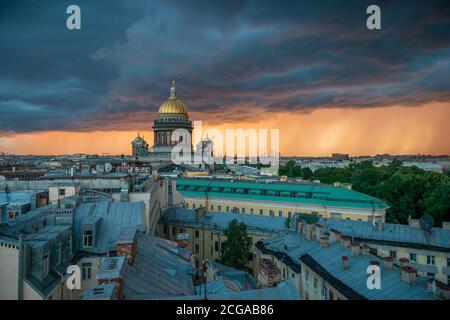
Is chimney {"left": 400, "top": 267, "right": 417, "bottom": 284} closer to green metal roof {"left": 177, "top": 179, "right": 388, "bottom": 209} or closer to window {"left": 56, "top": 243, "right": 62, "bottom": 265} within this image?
window {"left": 56, "top": 243, "right": 62, "bottom": 265}

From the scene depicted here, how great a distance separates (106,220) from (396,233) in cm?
1167

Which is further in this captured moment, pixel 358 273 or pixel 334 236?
pixel 334 236

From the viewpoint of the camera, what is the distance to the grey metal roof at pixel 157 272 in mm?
6341

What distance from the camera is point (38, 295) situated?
645 centimetres

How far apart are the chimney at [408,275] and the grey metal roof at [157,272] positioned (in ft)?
12.8

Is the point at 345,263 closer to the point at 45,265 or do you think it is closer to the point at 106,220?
the point at 45,265

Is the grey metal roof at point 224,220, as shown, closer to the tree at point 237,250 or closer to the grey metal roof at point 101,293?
the tree at point 237,250

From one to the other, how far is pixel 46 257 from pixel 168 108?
55.0m

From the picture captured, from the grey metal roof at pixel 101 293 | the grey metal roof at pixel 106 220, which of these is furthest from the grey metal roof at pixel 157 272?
the grey metal roof at pixel 106 220

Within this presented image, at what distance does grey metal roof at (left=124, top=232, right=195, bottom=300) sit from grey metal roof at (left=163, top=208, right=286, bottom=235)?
1050cm

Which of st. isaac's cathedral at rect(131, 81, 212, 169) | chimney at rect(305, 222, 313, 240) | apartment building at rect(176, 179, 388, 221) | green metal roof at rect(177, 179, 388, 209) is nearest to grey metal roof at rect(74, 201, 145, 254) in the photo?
chimney at rect(305, 222, 313, 240)

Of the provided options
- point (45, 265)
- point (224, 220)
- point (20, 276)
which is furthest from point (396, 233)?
point (20, 276)

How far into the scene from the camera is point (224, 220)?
72.5 ft
